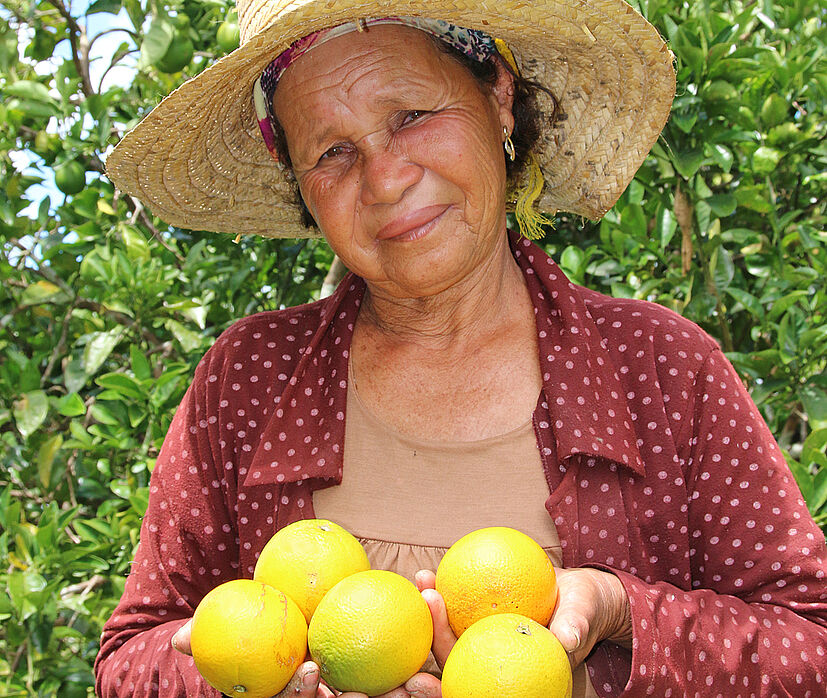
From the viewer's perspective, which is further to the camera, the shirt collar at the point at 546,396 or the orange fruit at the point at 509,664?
the shirt collar at the point at 546,396

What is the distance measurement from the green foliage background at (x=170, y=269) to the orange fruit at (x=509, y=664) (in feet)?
3.67

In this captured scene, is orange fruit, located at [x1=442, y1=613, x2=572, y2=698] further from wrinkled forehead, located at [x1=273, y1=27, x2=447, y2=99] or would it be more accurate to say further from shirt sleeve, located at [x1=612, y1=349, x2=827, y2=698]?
wrinkled forehead, located at [x1=273, y1=27, x2=447, y2=99]

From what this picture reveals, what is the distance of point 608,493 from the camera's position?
157 centimetres

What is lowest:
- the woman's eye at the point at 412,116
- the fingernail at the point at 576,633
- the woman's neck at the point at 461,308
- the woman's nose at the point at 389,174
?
the fingernail at the point at 576,633

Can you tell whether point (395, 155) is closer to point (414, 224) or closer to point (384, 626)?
point (414, 224)

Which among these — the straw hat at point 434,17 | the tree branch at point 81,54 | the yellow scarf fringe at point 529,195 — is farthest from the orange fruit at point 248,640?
the tree branch at point 81,54

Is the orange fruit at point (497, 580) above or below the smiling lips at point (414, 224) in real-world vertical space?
below

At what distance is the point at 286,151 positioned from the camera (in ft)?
6.07

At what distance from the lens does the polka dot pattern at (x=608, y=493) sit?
1436 millimetres

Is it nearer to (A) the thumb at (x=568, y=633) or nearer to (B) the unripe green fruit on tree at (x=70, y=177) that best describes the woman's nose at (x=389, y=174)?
(A) the thumb at (x=568, y=633)

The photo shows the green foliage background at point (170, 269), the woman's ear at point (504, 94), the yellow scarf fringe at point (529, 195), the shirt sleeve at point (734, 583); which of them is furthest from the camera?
the green foliage background at point (170, 269)

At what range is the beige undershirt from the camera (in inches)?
62.1

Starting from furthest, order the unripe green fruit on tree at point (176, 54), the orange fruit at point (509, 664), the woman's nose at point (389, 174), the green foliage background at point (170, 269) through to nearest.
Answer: the unripe green fruit on tree at point (176, 54) → the green foliage background at point (170, 269) → the woman's nose at point (389, 174) → the orange fruit at point (509, 664)

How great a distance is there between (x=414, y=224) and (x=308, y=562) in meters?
0.60
